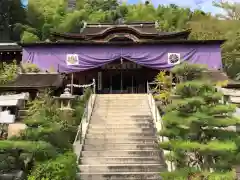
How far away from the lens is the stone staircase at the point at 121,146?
9.41m

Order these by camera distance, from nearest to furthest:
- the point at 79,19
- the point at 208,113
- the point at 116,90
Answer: the point at 208,113 → the point at 116,90 → the point at 79,19

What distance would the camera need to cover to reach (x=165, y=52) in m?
19.8

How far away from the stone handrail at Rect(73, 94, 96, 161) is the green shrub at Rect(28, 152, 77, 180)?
181 centimetres

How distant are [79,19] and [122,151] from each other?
28.3 metres

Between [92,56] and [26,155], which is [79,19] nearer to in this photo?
[92,56]

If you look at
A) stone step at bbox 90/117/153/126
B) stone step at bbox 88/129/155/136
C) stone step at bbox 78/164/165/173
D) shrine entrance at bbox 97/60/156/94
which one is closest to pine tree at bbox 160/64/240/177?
stone step at bbox 78/164/165/173

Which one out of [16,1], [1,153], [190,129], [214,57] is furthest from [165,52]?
[16,1]

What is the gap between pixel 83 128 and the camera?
11945 mm

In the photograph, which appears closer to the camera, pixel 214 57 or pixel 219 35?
pixel 214 57

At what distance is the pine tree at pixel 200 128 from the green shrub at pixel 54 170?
8.13 feet

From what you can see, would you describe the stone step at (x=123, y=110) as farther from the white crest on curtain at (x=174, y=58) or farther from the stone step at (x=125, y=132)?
the white crest on curtain at (x=174, y=58)

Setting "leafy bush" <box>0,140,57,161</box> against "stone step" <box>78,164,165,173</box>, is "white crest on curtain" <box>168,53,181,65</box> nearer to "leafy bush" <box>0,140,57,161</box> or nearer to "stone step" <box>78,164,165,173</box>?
"stone step" <box>78,164,165,173</box>

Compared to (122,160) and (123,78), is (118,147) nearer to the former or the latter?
(122,160)

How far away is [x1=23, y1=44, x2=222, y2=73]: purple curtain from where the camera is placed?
779 inches
